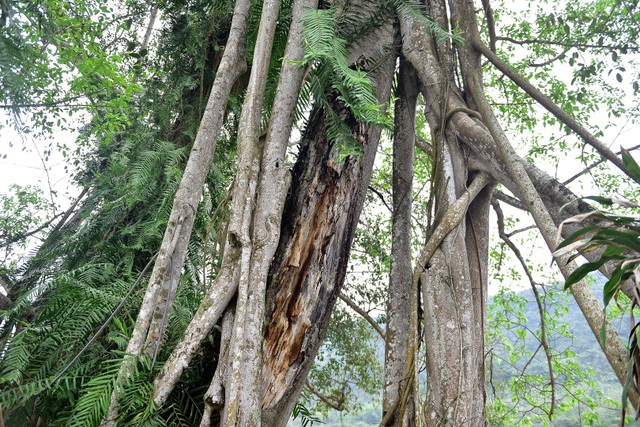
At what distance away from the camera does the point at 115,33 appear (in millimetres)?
5727

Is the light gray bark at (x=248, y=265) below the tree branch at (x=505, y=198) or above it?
below

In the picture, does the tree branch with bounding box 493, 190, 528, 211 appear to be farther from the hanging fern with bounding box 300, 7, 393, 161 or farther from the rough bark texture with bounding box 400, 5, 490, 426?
the hanging fern with bounding box 300, 7, 393, 161

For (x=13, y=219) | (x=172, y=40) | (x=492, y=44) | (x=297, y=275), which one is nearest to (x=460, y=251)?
(x=297, y=275)

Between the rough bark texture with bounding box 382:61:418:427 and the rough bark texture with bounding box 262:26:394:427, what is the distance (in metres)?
0.49

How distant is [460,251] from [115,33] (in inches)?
190

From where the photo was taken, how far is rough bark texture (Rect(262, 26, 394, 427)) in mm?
2389

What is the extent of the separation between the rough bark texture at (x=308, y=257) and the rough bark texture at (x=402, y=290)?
0.49 metres

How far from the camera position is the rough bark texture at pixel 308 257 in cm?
239

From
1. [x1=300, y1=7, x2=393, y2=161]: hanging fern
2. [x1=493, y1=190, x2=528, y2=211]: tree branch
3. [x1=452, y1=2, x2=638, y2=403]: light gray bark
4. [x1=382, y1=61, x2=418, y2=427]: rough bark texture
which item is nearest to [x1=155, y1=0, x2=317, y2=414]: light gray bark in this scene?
[x1=300, y1=7, x2=393, y2=161]: hanging fern

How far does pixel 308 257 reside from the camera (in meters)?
2.58

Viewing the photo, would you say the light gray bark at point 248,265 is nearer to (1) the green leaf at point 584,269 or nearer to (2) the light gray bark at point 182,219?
(2) the light gray bark at point 182,219

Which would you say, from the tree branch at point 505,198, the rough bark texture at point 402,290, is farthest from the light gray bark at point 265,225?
the tree branch at point 505,198

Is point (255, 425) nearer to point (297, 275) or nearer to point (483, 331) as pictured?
point (297, 275)

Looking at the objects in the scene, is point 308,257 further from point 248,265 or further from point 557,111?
point 557,111
